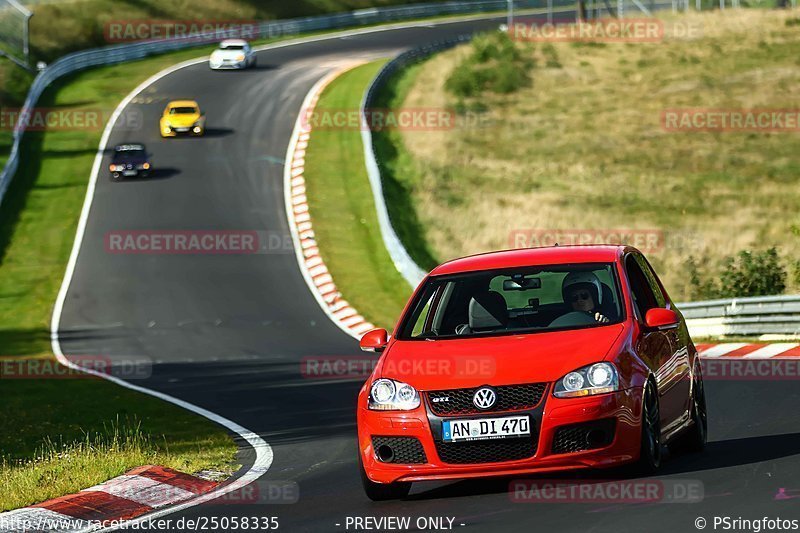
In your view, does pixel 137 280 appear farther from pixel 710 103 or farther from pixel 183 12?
pixel 183 12

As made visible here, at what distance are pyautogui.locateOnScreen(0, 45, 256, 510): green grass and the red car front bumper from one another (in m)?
2.95

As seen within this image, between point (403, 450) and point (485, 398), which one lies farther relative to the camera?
point (403, 450)

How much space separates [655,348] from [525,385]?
1.46 m

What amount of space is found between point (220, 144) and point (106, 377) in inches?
961

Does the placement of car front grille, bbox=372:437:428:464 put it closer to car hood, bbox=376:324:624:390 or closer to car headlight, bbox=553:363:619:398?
car hood, bbox=376:324:624:390

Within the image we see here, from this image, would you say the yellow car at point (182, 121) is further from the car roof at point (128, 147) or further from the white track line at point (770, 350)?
the white track line at point (770, 350)

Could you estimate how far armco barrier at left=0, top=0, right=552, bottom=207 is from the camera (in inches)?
1994

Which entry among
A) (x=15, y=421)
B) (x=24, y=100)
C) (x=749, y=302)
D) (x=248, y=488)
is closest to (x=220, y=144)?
(x=24, y=100)

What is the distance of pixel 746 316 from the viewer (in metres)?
22.2

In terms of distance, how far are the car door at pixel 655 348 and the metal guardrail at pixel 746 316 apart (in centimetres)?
1162

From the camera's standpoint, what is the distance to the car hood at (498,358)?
873 cm

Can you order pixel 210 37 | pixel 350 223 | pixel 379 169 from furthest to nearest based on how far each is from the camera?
pixel 210 37 < pixel 379 169 < pixel 350 223

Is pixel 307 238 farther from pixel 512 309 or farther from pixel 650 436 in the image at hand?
pixel 650 436

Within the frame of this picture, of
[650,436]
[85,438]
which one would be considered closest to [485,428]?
[650,436]
